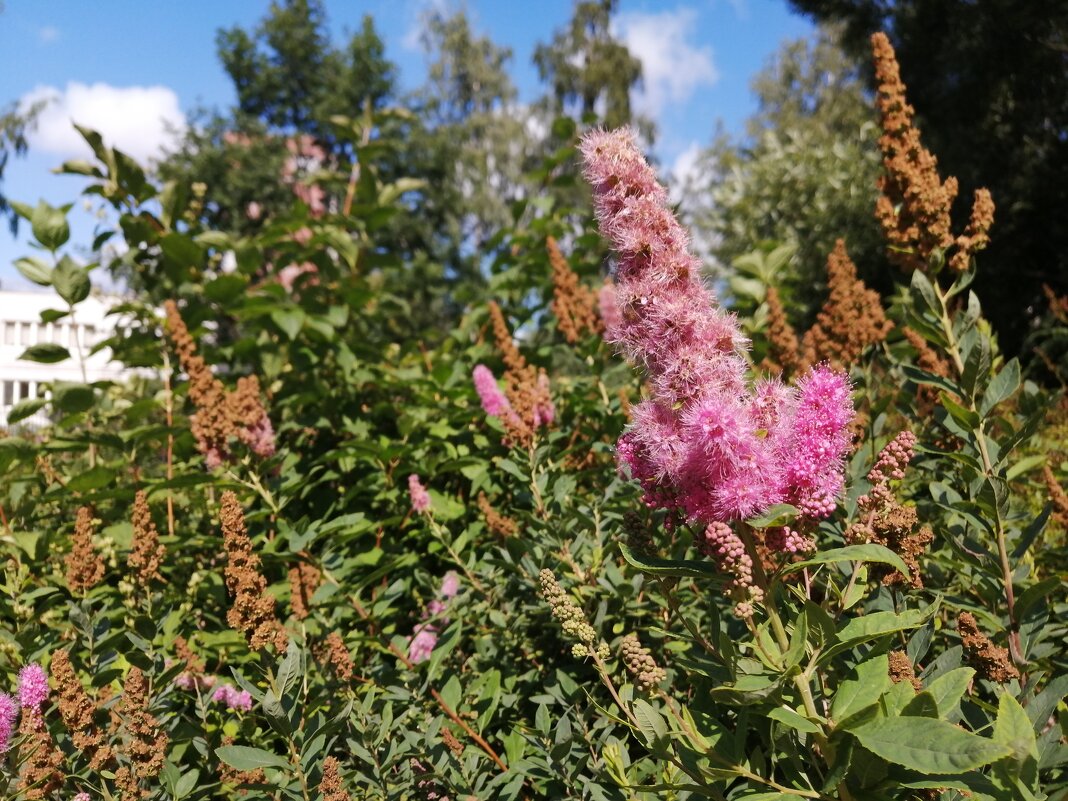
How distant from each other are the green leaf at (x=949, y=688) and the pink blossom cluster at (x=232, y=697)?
162 cm

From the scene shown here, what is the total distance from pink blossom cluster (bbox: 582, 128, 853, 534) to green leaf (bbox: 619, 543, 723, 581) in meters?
0.08

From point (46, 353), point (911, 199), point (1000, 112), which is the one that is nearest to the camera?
point (911, 199)

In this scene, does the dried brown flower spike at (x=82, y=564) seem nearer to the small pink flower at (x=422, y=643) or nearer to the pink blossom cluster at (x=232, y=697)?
the pink blossom cluster at (x=232, y=697)

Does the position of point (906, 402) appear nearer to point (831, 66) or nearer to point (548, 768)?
point (548, 768)

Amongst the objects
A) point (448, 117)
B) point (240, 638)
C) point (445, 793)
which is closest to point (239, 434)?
point (240, 638)

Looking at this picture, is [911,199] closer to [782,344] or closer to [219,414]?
[782,344]

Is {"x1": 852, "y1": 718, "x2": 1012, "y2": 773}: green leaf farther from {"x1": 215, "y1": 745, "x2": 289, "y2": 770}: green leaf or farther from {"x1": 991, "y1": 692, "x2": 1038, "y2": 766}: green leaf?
{"x1": 215, "y1": 745, "x2": 289, "y2": 770}: green leaf

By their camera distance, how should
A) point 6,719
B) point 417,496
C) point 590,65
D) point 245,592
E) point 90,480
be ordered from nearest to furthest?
point 245,592 < point 6,719 < point 417,496 < point 90,480 < point 590,65

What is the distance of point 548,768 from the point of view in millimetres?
1559

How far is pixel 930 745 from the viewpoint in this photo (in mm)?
945

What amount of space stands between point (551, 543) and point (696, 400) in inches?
34.8

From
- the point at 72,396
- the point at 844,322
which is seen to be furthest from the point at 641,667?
the point at 72,396

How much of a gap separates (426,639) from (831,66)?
33.7 m

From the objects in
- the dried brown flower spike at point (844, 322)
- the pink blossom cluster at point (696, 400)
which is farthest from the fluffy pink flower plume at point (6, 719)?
the dried brown flower spike at point (844, 322)
